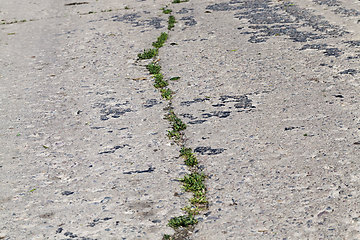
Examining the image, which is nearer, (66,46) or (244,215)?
(244,215)

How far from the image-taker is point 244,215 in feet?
8.97

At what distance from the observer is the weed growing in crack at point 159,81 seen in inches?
194

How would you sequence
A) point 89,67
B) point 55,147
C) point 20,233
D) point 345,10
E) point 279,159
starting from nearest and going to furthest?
point 20,233, point 279,159, point 55,147, point 89,67, point 345,10

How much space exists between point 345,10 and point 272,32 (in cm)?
170

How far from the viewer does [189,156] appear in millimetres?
3438

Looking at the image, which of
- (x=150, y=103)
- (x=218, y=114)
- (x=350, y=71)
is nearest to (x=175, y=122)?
(x=218, y=114)

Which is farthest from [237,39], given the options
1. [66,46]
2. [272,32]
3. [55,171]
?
[55,171]

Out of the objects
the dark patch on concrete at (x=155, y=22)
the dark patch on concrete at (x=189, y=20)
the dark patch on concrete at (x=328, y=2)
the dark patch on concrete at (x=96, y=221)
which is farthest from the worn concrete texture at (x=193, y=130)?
the dark patch on concrete at (x=328, y=2)

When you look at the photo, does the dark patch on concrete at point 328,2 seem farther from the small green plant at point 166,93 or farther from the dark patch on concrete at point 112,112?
the dark patch on concrete at point 112,112

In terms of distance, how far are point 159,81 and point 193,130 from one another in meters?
1.33

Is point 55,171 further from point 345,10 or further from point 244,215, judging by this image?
point 345,10

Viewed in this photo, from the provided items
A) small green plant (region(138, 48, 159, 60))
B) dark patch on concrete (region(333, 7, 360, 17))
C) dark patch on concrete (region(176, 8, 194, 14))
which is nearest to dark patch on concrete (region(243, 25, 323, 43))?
dark patch on concrete (region(333, 7, 360, 17))

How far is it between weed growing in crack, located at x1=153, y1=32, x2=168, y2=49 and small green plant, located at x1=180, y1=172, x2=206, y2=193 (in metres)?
3.46

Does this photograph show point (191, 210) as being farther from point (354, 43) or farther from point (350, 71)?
point (354, 43)
